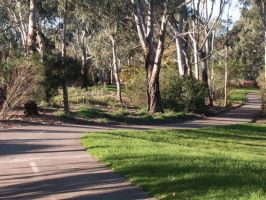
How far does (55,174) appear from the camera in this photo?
10961 millimetres

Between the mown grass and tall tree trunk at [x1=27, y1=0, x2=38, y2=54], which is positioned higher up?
tall tree trunk at [x1=27, y1=0, x2=38, y2=54]

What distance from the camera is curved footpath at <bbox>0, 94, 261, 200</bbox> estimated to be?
→ 883 cm

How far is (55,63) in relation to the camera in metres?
27.6

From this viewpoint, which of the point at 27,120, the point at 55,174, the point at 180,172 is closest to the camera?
the point at 180,172

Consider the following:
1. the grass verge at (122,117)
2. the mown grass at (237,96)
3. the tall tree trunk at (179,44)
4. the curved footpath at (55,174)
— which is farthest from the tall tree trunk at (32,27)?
the mown grass at (237,96)

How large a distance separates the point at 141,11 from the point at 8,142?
1880cm

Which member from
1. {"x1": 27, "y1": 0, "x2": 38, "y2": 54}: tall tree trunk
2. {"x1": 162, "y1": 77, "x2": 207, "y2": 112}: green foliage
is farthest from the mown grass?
→ {"x1": 27, "y1": 0, "x2": 38, "y2": 54}: tall tree trunk

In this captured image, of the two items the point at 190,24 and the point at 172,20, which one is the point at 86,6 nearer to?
the point at 172,20

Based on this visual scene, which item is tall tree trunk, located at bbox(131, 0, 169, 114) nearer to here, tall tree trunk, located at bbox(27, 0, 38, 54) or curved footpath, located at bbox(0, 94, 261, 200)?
tall tree trunk, located at bbox(27, 0, 38, 54)

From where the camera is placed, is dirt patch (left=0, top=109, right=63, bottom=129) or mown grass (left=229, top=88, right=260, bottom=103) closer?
dirt patch (left=0, top=109, right=63, bottom=129)

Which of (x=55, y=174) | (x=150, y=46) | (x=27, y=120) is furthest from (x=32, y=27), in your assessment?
(x=55, y=174)

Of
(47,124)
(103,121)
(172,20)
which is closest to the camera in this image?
(47,124)

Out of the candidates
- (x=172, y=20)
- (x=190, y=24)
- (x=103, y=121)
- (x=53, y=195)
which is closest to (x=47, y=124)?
(x=103, y=121)

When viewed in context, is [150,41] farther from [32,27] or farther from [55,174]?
[55,174]
